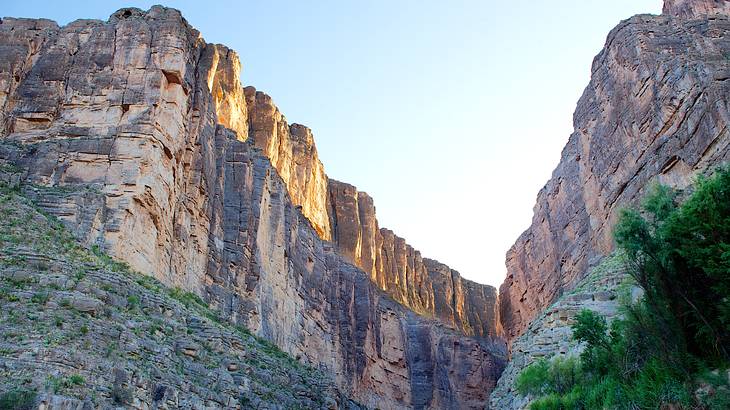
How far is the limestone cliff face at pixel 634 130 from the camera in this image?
4709 cm

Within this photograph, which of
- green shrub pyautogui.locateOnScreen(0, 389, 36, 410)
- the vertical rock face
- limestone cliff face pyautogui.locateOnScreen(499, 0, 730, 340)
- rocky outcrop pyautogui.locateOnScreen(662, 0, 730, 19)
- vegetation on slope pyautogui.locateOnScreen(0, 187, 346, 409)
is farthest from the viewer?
the vertical rock face

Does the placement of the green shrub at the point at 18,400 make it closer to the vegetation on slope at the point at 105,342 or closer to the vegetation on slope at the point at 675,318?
the vegetation on slope at the point at 105,342

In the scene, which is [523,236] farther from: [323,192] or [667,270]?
[667,270]

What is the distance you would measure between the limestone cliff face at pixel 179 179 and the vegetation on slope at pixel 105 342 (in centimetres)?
432

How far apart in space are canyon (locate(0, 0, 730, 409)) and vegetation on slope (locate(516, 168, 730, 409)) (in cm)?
915

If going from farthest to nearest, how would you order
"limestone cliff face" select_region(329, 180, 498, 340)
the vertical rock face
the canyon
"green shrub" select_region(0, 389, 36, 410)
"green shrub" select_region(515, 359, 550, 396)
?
"limestone cliff face" select_region(329, 180, 498, 340) → the vertical rock face → the canyon → "green shrub" select_region(515, 359, 550, 396) → "green shrub" select_region(0, 389, 36, 410)

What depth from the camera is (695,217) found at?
91.8 feet

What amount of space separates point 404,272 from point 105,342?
71.2m

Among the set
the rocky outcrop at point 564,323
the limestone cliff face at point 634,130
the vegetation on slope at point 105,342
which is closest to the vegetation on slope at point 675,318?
the rocky outcrop at point 564,323

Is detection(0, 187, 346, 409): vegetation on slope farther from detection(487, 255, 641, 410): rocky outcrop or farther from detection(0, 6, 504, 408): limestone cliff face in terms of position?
detection(487, 255, 641, 410): rocky outcrop

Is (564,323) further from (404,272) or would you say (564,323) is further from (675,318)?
(404,272)

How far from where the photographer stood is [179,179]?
169 feet

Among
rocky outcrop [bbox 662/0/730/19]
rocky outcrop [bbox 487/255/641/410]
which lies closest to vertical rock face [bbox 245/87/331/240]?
rocky outcrop [bbox 487/255/641/410]

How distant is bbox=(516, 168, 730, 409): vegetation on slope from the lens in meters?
26.1
